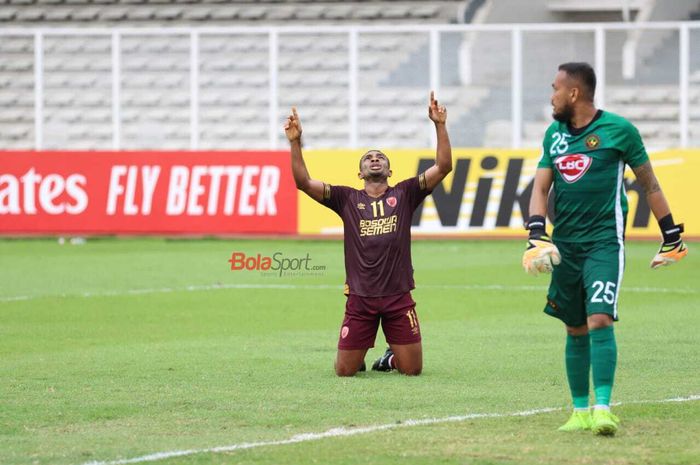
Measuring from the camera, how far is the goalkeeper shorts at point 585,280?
775cm

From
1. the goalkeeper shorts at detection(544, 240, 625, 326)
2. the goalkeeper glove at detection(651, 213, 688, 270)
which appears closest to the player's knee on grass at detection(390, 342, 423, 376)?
the goalkeeper shorts at detection(544, 240, 625, 326)

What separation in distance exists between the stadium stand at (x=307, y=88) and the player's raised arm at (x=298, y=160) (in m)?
15.2

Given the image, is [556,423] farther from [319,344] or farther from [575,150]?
[319,344]

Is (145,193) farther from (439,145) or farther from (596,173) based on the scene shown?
(596,173)

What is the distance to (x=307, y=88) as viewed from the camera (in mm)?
27141

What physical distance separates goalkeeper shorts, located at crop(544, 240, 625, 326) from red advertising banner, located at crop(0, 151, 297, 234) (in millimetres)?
17406

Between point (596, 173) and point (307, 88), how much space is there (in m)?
19.5

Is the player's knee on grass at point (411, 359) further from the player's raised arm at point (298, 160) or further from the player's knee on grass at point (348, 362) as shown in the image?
the player's raised arm at point (298, 160)

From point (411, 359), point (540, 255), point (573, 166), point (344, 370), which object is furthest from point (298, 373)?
point (573, 166)

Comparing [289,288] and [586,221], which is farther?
[289,288]

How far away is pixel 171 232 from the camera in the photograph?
25781 mm

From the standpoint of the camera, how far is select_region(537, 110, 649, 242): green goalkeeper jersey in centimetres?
788

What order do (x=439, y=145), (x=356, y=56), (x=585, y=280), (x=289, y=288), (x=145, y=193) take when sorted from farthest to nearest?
1. (x=356, y=56)
2. (x=145, y=193)
3. (x=289, y=288)
4. (x=439, y=145)
5. (x=585, y=280)

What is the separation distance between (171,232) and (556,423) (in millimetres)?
18274
